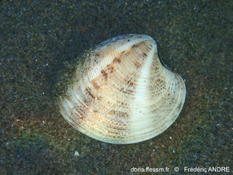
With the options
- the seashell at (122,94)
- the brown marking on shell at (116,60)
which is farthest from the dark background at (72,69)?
the brown marking on shell at (116,60)

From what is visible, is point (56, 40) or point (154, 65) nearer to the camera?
point (154, 65)

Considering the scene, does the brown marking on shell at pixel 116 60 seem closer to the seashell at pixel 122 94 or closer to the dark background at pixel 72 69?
the seashell at pixel 122 94

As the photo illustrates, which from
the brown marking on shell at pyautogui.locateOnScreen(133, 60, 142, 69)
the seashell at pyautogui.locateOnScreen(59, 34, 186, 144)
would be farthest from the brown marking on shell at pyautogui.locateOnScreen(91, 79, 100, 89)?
the brown marking on shell at pyautogui.locateOnScreen(133, 60, 142, 69)

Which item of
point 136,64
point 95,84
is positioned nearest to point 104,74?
point 95,84

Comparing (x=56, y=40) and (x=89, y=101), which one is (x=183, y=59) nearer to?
(x=89, y=101)

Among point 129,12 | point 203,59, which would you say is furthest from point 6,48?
point 203,59
